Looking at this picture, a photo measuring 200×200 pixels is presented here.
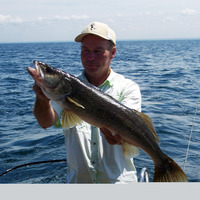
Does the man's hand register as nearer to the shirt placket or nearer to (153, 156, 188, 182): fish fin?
the shirt placket

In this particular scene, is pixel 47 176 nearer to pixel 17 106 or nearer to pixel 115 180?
pixel 115 180

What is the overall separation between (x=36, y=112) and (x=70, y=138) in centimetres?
56

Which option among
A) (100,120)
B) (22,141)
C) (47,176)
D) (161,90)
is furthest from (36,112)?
(161,90)

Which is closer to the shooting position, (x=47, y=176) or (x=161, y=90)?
(x=47, y=176)

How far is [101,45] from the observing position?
11.9ft

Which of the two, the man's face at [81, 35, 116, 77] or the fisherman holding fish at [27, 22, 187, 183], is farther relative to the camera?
the man's face at [81, 35, 116, 77]

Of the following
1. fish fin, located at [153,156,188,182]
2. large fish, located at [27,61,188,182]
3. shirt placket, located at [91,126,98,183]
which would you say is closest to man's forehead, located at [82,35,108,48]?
large fish, located at [27,61,188,182]

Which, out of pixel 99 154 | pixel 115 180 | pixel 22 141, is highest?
pixel 99 154

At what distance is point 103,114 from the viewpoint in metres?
3.38

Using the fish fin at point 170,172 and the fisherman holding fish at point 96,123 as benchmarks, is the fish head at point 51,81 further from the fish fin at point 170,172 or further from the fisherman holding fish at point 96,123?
the fish fin at point 170,172

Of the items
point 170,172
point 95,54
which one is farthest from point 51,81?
point 170,172

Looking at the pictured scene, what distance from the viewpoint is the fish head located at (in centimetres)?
341

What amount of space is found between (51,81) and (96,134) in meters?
0.91

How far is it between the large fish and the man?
0.12m
